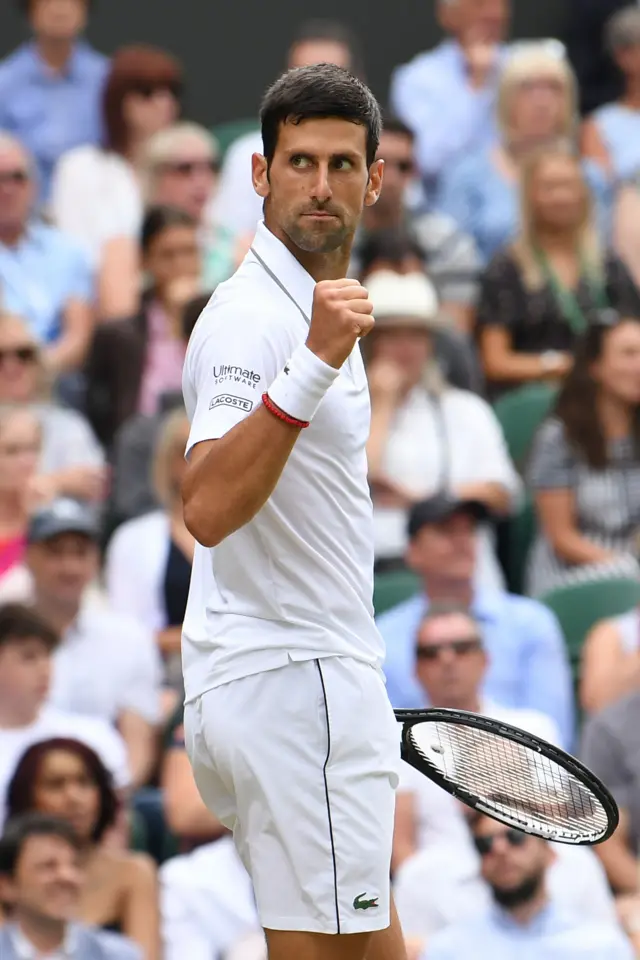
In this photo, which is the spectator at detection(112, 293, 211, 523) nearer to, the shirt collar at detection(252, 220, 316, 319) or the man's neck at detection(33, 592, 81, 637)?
the man's neck at detection(33, 592, 81, 637)

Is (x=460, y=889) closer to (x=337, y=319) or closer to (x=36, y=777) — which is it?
(x=36, y=777)

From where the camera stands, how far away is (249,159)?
8289mm

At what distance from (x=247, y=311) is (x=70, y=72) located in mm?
6205

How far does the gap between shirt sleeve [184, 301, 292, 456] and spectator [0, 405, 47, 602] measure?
357 centimetres

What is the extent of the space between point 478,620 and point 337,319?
368 centimetres

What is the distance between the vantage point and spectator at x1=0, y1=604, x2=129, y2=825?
5.65m

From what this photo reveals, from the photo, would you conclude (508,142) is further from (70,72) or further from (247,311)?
(247,311)

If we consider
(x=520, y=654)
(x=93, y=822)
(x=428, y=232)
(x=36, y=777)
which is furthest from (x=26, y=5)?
(x=93, y=822)

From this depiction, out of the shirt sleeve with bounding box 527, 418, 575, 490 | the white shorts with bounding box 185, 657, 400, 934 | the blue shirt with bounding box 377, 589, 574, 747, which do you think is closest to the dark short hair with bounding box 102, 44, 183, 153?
the shirt sleeve with bounding box 527, 418, 575, 490

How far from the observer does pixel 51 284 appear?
25.5 feet

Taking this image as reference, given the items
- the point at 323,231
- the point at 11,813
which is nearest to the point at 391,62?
the point at 11,813

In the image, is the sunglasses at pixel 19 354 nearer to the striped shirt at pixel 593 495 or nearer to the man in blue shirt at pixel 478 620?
the man in blue shirt at pixel 478 620

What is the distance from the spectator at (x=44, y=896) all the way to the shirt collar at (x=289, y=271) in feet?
8.37

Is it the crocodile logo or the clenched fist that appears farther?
the crocodile logo
